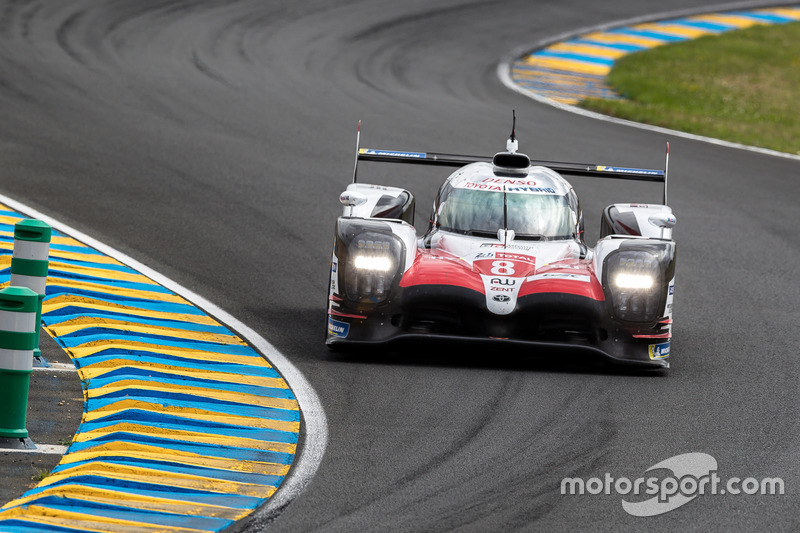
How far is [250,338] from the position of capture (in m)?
9.88

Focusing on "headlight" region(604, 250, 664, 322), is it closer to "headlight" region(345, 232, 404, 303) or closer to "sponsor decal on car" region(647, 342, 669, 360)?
"sponsor decal on car" region(647, 342, 669, 360)

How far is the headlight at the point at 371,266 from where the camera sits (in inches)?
373

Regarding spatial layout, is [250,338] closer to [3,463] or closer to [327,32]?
[3,463]

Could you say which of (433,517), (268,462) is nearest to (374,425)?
(268,462)

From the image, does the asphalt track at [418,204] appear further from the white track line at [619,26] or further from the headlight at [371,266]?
the headlight at [371,266]

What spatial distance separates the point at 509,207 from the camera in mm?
10297

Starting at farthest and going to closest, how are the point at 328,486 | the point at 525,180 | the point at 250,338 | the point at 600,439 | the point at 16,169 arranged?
1. the point at 16,169
2. the point at 525,180
3. the point at 250,338
4. the point at 600,439
5. the point at 328,486

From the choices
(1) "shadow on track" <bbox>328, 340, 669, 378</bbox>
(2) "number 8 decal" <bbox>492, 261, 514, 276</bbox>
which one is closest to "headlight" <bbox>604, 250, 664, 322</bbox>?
(1) "shadow on track" <bbox>328, 340, 669, 378</bbox>

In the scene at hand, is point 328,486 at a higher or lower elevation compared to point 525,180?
lower

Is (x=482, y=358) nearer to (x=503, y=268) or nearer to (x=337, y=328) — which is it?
(x=503, y=268)

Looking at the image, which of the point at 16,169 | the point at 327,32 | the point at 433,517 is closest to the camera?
the point at 433,517

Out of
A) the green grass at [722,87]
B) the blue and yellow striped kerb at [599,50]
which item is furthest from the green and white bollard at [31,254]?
the blue and yellow striped kerb at [599,50]

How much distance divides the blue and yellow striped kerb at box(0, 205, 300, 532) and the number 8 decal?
180 cm

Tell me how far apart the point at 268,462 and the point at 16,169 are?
887cm
